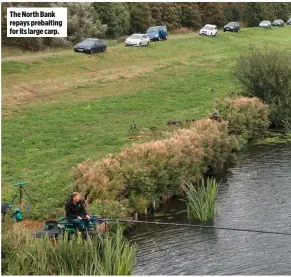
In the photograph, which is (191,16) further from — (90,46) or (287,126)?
(287,126)

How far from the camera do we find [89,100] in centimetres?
3709

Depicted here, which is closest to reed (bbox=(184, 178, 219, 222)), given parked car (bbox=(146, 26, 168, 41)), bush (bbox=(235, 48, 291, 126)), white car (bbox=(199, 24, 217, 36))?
bush (bbox=(235, 48, 291, 126))

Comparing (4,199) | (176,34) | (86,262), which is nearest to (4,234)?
(86,262)

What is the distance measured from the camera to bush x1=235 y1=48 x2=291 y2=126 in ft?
115

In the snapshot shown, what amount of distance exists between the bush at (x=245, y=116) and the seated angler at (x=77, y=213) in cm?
1658

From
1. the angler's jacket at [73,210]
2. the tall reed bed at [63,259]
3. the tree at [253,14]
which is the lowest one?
the tall reed bed at [63,259]

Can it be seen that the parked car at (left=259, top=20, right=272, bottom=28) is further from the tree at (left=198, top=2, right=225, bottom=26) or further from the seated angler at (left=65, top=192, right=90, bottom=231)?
the seated angler at (left=65, top=192, right=90, bottom=231)

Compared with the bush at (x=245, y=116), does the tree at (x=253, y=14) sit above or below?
above

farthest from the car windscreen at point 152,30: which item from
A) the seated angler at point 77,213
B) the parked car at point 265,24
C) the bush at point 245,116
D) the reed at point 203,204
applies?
the seated angler at point 77,213

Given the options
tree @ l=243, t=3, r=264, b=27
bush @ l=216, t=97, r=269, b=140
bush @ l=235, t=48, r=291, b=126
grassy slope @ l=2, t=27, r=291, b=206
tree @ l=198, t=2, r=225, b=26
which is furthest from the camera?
tree @ l=243, t=3, r=264, b=27

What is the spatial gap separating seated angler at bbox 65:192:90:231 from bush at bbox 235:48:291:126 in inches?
831

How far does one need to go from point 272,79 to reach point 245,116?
417cm

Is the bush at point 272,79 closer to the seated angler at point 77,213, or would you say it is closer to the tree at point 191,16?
the seated angler at point 77,213

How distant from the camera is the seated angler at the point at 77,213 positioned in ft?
53.0
